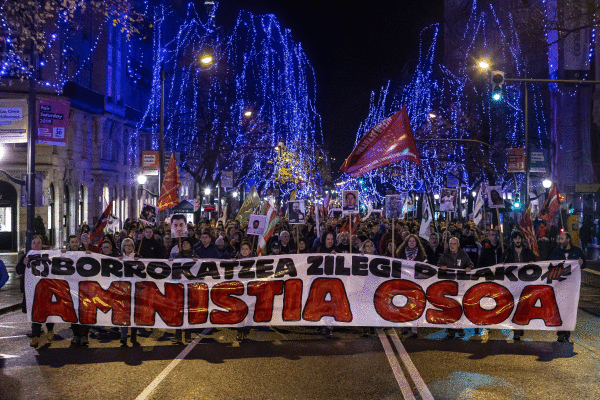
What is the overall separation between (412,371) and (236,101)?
123 ft

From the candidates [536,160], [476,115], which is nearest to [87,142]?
[476,115]

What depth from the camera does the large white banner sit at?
395 inches

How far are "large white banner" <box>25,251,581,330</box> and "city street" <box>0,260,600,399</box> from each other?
1.26 feet

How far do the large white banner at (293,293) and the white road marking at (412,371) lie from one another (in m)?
0.46

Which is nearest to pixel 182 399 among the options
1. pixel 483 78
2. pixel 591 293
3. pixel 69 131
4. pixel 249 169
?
pixel 591 293

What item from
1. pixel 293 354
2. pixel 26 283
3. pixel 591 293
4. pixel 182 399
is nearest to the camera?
pixel 182 399

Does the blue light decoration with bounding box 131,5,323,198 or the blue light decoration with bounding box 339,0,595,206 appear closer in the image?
the blue light decoration with bounding box 339,0,595,206

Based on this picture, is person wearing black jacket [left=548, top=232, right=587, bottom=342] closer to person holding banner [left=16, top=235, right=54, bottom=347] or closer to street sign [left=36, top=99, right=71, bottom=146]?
person holding banner [left=16, top=235, right=54, bottom=347]

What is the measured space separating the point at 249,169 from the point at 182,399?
44756mm

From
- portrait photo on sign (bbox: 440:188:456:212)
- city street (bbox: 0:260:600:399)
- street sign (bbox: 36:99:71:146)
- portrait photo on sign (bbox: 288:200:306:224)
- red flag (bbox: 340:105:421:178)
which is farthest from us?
street sign (bbox: 36:99:71:146)

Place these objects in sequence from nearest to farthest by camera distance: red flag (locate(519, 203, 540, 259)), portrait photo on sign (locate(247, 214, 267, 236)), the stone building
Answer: portrait photo on sign (locate(247, 214, 267, 236)), red flag (locate(519, 203, 540, 259)), the stone building

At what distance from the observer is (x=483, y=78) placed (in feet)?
124

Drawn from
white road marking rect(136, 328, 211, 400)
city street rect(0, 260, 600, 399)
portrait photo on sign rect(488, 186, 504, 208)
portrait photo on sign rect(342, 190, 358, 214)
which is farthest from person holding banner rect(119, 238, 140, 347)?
portrait photo on sign rect(488, 186, 504, 208)

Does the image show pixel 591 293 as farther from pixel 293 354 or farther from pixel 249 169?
pixel 249 169
